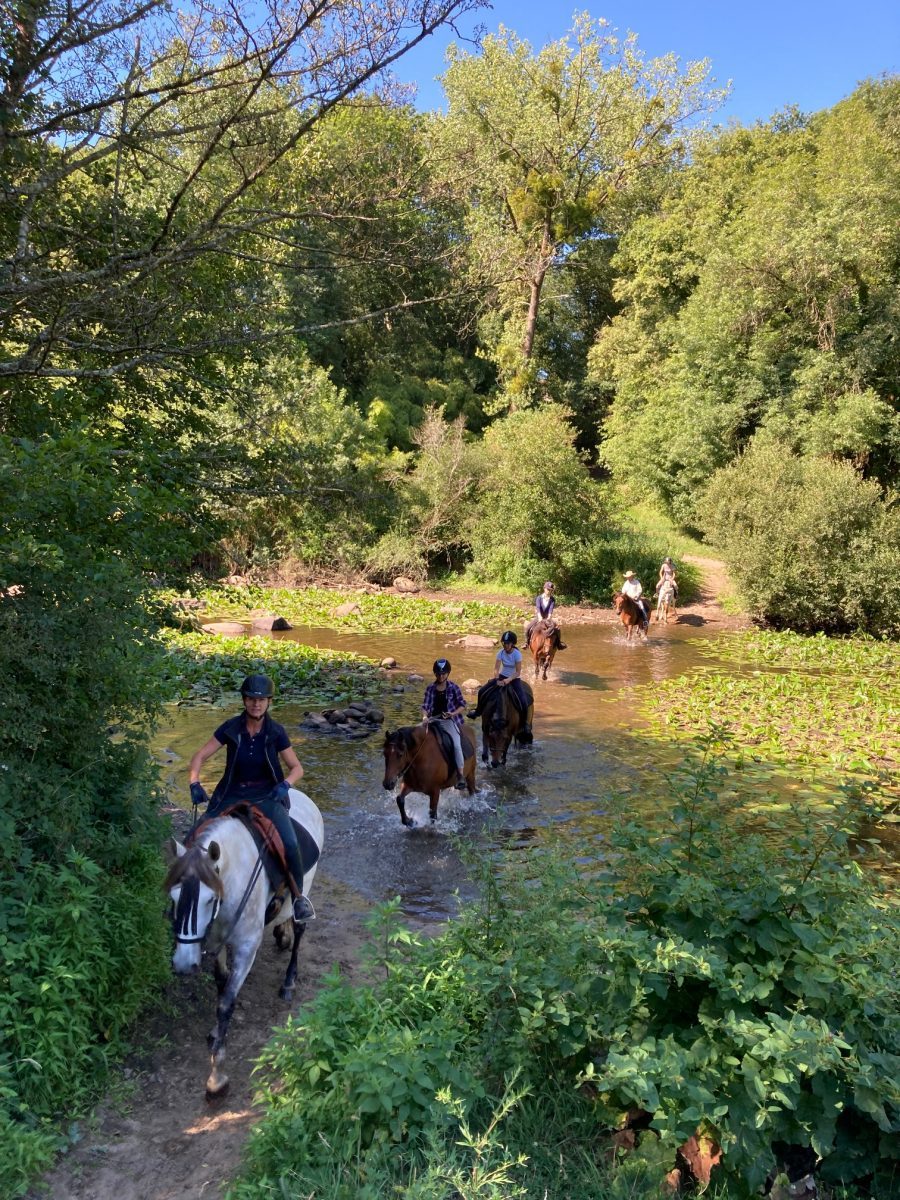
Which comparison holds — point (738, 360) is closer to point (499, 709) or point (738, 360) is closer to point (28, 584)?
point (499, 709)

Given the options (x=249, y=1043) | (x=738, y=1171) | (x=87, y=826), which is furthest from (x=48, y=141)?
(x=738, y=1171)

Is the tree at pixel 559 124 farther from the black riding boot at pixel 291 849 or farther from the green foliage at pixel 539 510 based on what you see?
the black riding boot at pixel 291 849

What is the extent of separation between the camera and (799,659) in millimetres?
21562

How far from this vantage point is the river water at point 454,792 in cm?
902

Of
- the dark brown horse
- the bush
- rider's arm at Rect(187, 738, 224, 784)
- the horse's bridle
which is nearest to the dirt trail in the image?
the horse's bridle

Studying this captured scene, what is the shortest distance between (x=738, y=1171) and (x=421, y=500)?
30884 mm

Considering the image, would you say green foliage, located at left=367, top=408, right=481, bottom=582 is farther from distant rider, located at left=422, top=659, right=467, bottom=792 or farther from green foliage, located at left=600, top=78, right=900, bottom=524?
distant rider, located at left=422, top=659, right=467, bottom=792

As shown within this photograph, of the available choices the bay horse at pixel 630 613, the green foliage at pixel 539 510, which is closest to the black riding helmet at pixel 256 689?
the bay horse at pixel 630 613

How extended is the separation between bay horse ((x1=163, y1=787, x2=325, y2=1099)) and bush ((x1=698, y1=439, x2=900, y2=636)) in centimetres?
2286

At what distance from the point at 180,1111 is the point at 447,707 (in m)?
6.27

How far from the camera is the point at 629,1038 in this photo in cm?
441

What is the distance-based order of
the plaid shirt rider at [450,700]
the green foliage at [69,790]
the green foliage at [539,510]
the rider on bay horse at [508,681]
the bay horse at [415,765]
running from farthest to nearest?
the green foliage at [539,510]
the rider on bay horse at [508,681]
the plaid shirt rider at [450,700]
the bay horse at [415,765]
the green foliage at [69,790]

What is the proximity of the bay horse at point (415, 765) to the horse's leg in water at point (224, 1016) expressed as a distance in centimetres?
434

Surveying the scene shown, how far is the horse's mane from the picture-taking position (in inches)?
193
